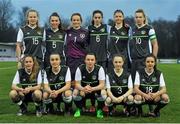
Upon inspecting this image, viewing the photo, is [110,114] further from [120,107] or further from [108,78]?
[120,107]

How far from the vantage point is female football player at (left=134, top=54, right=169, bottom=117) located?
8.48 m

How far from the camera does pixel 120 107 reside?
33.7ft

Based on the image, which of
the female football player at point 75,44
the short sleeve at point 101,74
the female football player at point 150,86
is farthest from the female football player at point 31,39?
the female football player at point 150,86

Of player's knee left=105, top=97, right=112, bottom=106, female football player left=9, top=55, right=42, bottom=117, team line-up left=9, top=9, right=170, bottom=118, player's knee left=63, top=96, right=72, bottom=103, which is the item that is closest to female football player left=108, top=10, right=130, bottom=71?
team line-up left=9, top=9, right=170, bottom=118

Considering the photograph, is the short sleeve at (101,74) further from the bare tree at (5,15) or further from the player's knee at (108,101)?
the bare tree at (5,15)

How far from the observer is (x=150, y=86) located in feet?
28.6

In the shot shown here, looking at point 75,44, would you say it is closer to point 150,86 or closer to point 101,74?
point 101,74

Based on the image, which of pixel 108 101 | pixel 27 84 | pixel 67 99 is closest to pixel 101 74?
pixel 108 101

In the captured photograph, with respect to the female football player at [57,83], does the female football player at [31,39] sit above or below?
above

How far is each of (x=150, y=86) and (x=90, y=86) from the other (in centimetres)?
118

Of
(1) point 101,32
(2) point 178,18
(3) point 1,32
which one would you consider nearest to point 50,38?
(1) point 101,32

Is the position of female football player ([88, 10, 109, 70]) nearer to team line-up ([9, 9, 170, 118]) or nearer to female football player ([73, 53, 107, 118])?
team line-up ([9, 9, 170, 118])

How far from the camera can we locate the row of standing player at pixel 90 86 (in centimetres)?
858

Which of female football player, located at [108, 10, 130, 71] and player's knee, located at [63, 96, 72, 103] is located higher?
female football player, located at [108, 10, 130, 71]
